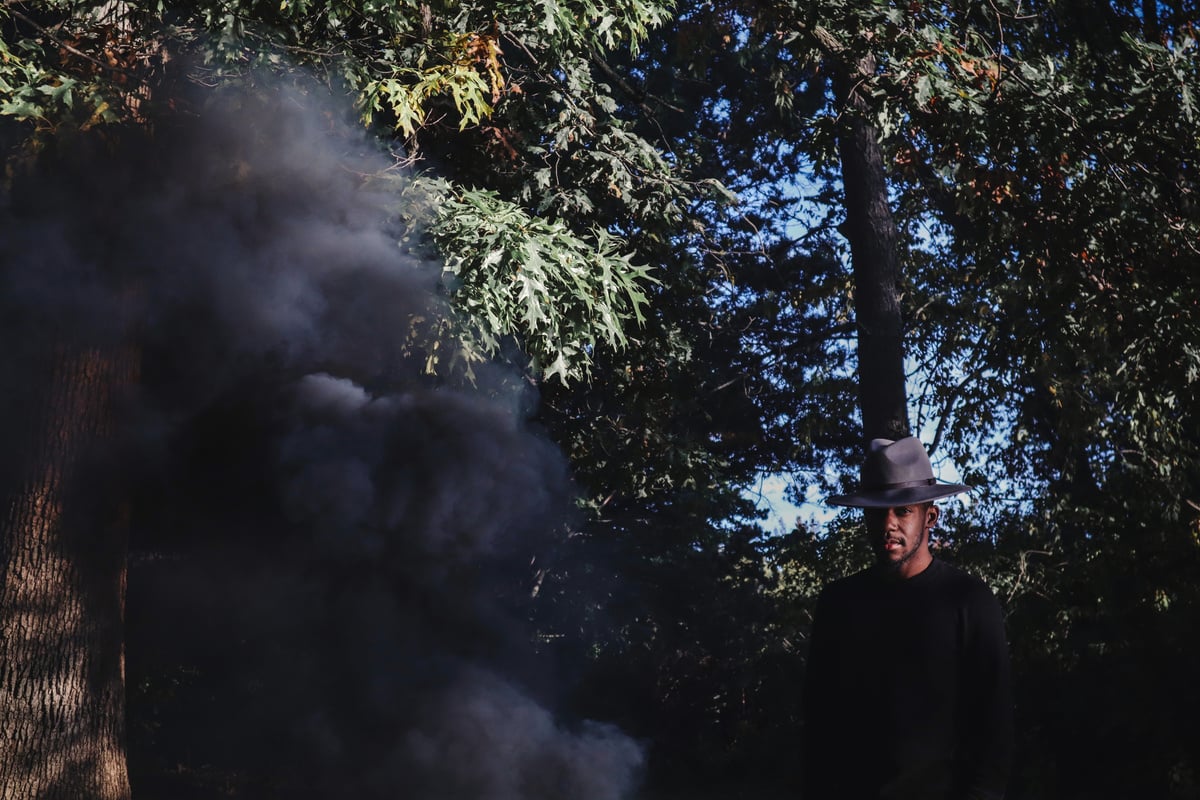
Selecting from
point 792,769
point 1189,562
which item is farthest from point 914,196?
point 792,769

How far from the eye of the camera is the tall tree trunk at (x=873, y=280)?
10.0m

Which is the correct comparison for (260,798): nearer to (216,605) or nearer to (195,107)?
(216,605)

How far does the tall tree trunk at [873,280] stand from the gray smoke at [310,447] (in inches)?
133

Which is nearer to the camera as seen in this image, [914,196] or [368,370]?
[368,370]

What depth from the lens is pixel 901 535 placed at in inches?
118

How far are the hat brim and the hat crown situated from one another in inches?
0.8

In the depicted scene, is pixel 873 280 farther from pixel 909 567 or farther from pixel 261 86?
pixel 909 567

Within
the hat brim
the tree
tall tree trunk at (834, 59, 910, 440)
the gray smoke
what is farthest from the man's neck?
tall tree trunk at (834, 59, 910, 440)

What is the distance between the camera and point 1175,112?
762 centimetres

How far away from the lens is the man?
2.77 meters

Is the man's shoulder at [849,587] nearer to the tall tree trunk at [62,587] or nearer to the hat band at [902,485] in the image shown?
the hat band at [902,485]

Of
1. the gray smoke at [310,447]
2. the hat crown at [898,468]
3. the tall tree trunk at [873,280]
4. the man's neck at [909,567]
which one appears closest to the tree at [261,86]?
the gray smoke at [310,447]

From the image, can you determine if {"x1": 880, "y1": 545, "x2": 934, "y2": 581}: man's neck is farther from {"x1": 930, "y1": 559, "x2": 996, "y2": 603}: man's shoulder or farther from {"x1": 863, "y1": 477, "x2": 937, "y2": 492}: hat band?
{"x1": 863, "y1": 477, "x2": 937, "y2": 492}: hat band

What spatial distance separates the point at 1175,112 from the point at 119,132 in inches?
296
